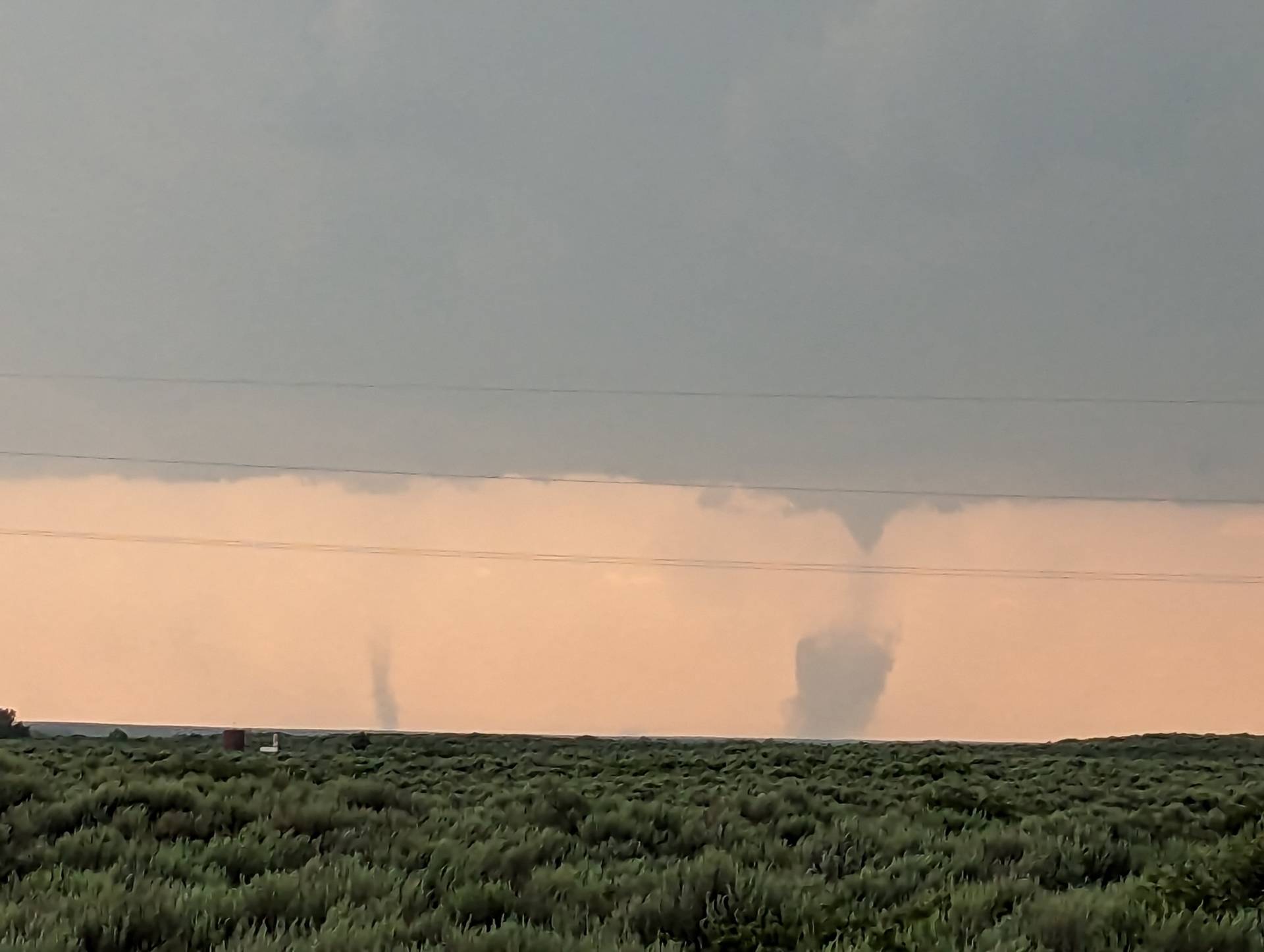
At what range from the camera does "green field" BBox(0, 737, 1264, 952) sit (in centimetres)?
732

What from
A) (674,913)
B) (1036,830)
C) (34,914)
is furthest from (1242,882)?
(34,914)

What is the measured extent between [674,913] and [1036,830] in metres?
5.41

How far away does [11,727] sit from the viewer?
82.6 meters

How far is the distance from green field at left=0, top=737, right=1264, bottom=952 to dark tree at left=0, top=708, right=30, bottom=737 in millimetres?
71221

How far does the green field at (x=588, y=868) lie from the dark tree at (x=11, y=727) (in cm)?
7122

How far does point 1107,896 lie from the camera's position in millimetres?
8156

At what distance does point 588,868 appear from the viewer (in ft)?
33.2

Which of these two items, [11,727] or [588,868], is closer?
[588,868]

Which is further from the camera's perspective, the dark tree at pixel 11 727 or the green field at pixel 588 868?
the dark tree at pixel 11 727

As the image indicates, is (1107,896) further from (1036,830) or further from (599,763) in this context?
(599,763)

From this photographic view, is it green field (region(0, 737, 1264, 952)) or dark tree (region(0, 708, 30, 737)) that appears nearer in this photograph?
green field (region(0, 737, 1264, 952))

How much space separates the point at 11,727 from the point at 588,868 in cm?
8670

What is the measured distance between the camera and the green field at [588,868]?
732 centimetres

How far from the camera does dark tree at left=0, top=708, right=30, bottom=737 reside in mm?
79625
